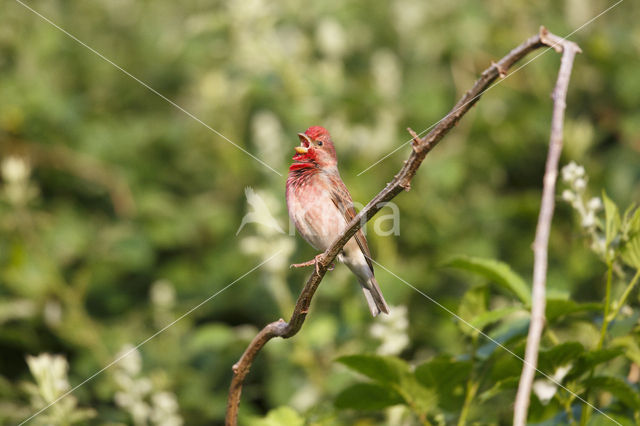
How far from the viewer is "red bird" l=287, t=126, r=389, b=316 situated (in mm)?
2982

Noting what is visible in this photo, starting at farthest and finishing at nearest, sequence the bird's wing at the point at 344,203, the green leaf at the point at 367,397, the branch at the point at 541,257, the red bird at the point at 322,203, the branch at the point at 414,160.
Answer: the bird's wing at the point at 344,203 → the red bird at the point at 322,203 → the green leaf at the point at 367,397 → the branch at the point at 414,160 → the branch at the point at 541,257

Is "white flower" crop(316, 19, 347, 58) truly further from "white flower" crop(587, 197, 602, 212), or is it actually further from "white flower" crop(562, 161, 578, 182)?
"white flower" crop(587, 197, 602, 212)

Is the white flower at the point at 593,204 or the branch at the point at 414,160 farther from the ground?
the white flower at the point at 593,204

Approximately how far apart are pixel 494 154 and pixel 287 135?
1569mm

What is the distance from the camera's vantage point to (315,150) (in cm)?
286

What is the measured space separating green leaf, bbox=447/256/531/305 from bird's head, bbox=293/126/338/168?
0.83 metres

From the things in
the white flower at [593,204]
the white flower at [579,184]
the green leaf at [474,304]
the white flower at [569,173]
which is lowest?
the green leaf at [474,304]

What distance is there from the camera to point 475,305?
2211mm

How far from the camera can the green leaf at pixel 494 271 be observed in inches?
82.3

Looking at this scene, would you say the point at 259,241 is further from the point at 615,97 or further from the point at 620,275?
the point at 615,97

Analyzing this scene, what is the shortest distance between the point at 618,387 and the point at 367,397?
0.68 meters

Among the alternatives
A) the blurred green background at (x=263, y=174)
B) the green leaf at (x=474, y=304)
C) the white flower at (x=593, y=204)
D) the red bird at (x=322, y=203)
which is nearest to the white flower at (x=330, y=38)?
the blurred green background at (x=263, y=174)

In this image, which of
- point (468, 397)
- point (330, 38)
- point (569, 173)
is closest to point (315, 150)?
point (569, 173)

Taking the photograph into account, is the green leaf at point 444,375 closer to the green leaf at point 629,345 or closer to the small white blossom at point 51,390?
the green leaf at point 629,345
